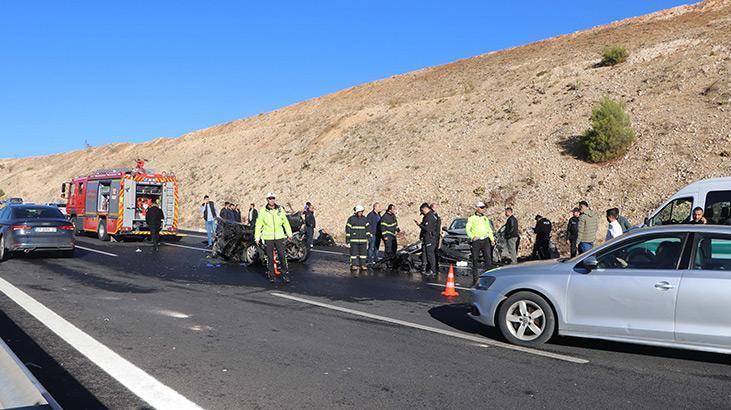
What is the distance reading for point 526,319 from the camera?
7.37 meters

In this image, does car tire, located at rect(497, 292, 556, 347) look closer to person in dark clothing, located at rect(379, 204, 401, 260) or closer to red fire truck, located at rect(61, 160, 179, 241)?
person in dark clothing, located at rect(379, 204, 401, 260)

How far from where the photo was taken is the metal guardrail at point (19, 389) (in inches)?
160

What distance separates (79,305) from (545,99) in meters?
30.2

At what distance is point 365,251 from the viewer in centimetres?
1564

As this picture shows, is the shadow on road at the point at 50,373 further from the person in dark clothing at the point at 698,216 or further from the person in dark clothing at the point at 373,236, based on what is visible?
the person in dark clothing at the point at 373,236

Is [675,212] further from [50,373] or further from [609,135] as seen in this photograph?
[609,135]

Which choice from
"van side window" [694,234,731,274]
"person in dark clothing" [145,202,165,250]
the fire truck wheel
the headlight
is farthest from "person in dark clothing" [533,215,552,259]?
the fire truck wheel

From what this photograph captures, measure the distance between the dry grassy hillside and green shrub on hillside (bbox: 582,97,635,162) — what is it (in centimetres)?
43

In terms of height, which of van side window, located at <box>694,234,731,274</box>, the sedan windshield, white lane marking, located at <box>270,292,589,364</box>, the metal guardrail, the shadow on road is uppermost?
the sedan windshield

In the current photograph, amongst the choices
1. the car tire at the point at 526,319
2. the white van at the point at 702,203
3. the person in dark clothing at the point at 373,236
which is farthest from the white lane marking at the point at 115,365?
the white van at the point at 702,203

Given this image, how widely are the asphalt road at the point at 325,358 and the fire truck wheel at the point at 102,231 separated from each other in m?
13.0

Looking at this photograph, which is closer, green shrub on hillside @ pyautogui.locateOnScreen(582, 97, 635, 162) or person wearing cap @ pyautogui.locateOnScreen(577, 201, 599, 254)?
person wearing cap @ pyautogui.locateOnScreen(577, 201, 599, 254)

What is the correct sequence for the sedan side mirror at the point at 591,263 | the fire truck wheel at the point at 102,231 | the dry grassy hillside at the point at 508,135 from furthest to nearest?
the dry grassy hillside at the point at 508,135
the fire truck wheel at the point at 102,231
the sedan side mirror at the point at 591,263

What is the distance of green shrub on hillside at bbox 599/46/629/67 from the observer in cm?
3612
